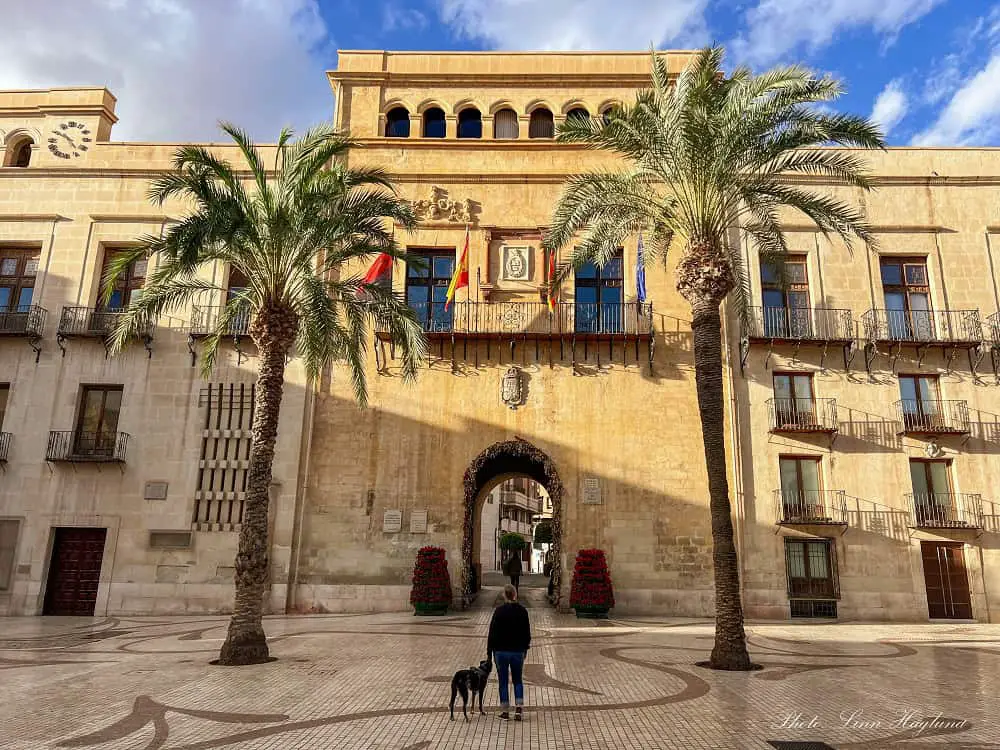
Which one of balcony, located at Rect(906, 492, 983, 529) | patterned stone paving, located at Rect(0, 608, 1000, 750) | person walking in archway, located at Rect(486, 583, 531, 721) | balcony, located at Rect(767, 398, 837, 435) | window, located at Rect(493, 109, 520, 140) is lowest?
patterned stone paving, located at Rect(0, 608, 1000, 750)

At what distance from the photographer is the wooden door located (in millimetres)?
19672

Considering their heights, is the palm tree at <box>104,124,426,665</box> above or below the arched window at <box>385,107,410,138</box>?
below

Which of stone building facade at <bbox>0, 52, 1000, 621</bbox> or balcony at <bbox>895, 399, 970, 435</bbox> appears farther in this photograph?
balcony at <bbox>895, 399, 970, 435</bbox>

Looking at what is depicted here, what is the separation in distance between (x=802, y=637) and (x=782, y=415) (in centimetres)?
709

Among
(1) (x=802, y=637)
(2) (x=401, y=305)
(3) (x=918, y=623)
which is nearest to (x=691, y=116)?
(2) (x=401, y=305)

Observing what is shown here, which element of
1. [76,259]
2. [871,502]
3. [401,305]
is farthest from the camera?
[76,259]

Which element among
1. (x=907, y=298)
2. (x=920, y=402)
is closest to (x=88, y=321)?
(x=920, y=402)

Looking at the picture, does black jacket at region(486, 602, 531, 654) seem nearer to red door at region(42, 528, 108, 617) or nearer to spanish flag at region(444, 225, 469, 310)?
spanish flag at region(444, 225, 469, 310)

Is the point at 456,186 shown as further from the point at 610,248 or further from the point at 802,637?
the point at 802,637

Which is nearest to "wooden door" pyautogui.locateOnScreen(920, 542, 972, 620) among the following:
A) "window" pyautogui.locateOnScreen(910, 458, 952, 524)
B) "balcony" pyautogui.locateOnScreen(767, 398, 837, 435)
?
"window" pyautogui.locateOnScreen(910, 458, 952, 524)

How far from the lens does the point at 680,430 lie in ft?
67.8

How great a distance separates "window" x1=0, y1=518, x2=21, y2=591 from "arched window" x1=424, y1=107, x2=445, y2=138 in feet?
58.1

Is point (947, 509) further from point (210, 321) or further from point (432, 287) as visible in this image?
point (210, 321)

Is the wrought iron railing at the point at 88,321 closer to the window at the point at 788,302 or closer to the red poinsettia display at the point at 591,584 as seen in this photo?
the red poinsettia display at the point at 591,584
